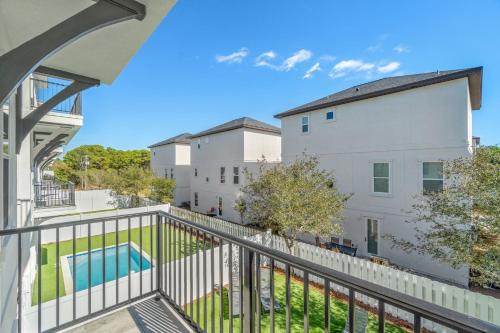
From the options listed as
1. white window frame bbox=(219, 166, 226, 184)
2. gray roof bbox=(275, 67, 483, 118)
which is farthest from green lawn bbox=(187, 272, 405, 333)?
white window frame bbox=(219, 166, 226, 184)

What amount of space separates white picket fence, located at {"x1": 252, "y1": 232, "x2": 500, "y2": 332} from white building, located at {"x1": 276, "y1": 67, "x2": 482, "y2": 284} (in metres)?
3.17

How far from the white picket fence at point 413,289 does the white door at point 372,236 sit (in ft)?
10.9

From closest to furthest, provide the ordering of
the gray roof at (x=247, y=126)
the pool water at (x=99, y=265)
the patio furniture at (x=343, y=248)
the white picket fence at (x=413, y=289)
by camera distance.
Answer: the white picket fence at (x=413, y=289) → the pool water at (x=99, y=265) → the patio furniture at (x=343, y=248) → the gray roof at (x=247, y=126)

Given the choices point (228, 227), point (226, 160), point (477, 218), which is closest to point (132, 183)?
point (226, 160)

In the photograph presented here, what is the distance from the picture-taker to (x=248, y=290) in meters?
1.58

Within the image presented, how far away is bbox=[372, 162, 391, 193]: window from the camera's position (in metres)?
9.03

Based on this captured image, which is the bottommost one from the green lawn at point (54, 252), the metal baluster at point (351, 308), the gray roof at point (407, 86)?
the green lawn at point (54, 252)

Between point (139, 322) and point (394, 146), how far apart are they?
940 cm

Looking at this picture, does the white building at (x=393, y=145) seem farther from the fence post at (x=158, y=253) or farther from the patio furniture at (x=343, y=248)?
the fence post at (x=158, y=253)

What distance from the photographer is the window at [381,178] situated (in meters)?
9.03

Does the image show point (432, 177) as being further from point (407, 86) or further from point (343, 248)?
point (343, 248)

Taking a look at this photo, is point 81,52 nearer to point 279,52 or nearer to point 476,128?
point 279,52

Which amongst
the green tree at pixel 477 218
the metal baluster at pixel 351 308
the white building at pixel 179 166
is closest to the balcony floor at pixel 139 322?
the metal baluster at pixel 351 308

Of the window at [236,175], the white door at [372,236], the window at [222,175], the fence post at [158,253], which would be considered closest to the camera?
the fence post at [158,253]
